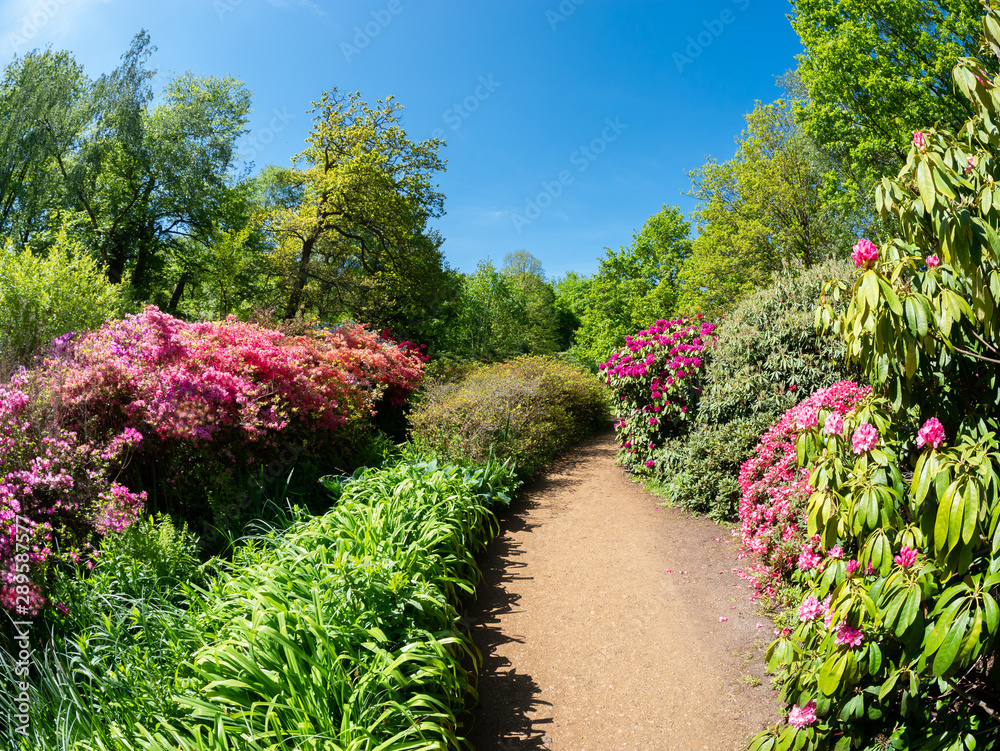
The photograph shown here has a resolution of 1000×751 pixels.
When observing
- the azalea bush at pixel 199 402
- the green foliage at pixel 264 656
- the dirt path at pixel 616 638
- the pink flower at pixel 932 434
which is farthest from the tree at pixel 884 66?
the green foliage at pixel 264 656

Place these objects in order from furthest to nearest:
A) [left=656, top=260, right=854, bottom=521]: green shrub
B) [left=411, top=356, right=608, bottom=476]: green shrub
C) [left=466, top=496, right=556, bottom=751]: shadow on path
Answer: [left=411, top=356, right=608, bottom=476]: green shrub
[left=656, top=260, right=854, bottom=521]: green shrub
[left=466, top=496, right=556, bottom=751]: shadow on path

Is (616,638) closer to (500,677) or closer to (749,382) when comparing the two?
(500,677)

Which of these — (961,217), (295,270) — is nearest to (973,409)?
(961,217)

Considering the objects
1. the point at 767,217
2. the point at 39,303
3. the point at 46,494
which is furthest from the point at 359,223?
the point at 767,217

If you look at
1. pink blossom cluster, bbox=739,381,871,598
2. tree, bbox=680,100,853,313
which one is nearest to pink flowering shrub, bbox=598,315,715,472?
pink blossom cluster, bbox=739,381,871,598

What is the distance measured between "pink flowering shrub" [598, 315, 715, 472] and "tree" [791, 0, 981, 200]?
693cm

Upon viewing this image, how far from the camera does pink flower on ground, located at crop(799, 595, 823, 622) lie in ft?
7.36

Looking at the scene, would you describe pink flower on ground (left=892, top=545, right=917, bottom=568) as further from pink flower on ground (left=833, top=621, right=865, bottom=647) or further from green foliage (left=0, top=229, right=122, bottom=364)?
green foliage (left=0, top=229, right=122, bottom=364)

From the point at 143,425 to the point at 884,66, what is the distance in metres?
15.8

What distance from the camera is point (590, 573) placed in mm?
4699

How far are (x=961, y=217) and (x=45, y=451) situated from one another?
16.8 feet

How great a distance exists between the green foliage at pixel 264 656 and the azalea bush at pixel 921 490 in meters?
1.76

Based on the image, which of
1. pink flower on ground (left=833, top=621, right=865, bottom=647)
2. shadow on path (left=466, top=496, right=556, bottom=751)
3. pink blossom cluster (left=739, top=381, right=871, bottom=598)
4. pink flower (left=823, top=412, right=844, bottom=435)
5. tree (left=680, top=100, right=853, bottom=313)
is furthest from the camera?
tree (left=680, top=100, right=853, bottom=313)

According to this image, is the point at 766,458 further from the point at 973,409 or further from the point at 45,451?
the point at 45,451
